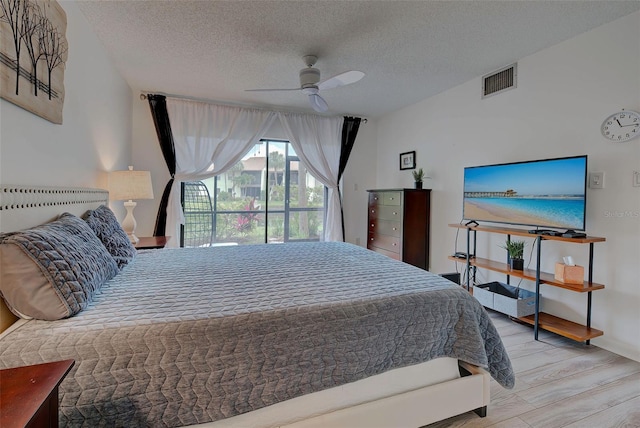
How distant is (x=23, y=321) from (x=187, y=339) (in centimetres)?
65

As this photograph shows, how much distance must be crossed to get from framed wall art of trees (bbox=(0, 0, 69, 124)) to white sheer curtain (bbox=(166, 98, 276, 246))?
214cm

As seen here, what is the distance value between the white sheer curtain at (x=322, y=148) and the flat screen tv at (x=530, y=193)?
2041mm

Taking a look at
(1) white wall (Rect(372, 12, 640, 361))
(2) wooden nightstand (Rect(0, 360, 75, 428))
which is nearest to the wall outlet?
(1) white wall (Rect(372, 12, 640, 361))

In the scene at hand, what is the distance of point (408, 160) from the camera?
4.54 metres

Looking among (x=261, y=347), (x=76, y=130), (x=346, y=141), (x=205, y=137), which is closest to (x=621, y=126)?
(x=261, y=347)

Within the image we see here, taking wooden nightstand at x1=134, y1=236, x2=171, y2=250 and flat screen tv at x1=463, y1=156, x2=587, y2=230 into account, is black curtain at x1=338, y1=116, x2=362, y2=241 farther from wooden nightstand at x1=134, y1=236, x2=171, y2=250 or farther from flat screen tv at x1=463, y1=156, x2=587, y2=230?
wooden nightstand at x1=134, y1=236, x2=171, y2=250

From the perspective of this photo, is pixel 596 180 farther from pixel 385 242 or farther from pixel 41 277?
pixel 41 277

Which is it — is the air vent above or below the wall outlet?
above

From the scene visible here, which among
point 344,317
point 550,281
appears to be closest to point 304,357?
point 344,317

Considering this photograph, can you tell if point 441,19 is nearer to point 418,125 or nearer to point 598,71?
point 598,71

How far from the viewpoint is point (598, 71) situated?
2.43 metres

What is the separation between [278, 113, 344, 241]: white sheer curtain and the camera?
4633 mm

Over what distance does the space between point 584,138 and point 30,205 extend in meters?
3.82

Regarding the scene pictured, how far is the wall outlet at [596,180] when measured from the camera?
2.39 metres
